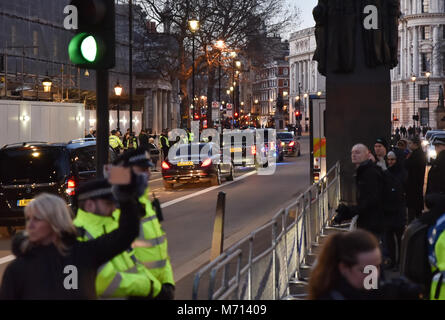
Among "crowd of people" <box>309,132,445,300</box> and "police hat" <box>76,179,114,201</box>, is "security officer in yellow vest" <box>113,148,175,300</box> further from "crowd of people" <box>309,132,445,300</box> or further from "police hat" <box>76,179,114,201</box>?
"crowd of people" <box>309,132,445,300</box>

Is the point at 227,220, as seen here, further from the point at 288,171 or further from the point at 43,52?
the point at 43,52

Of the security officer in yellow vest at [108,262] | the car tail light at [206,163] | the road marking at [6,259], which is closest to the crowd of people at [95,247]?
the security officer in yellow vest at [108,262]

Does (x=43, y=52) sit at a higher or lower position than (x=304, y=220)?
higher

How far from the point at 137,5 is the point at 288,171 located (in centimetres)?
2581

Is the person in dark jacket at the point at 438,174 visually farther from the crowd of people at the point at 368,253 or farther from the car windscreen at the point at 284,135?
the car windscreen at the point at 284,135

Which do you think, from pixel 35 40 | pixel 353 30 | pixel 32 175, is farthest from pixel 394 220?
pixel 35 40

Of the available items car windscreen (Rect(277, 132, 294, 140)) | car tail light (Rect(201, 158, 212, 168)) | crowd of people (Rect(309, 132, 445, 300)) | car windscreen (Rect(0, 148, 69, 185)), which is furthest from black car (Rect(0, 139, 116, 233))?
car windscreen (Rect(277, 132, 294, 140))

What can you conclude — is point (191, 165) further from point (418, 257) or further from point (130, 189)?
point (130, 189)

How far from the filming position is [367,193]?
959 cm

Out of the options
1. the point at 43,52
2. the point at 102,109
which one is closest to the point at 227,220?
the point at 102,109

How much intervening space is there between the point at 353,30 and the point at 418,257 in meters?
11.9

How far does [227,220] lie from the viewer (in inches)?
770
